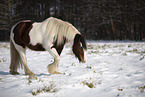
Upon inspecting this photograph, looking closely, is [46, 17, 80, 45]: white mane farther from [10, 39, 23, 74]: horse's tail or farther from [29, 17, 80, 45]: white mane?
[10, 39, 23, 74]: horse's tail

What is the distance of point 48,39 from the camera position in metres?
4.41

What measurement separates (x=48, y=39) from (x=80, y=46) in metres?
1.16

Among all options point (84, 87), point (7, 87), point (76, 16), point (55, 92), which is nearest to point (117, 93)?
point (84, 87)

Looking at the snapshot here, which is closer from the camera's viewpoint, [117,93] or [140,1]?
[117,93]

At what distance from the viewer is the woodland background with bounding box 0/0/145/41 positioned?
23.7 m

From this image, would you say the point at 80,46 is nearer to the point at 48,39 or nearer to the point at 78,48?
the point at 78,48

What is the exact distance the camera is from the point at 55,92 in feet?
10.2

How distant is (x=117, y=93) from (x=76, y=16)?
99.7 feet

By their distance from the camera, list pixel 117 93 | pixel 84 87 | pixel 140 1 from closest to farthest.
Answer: pixel 117 93
pixel 84 87
pixel 140 1

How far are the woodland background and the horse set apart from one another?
68.9 feet

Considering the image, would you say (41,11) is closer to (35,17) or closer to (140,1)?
(35,17)

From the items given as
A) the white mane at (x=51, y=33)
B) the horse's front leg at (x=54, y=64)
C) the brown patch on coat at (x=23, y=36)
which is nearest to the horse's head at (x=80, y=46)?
the white mane at (x=51, y=33)

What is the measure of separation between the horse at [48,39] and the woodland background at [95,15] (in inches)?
826

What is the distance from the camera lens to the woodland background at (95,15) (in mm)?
23748
